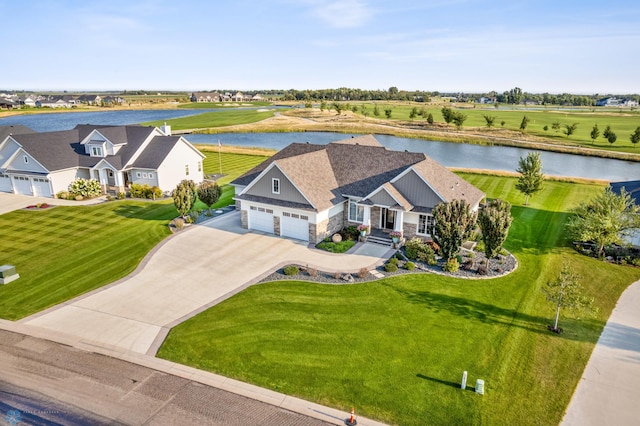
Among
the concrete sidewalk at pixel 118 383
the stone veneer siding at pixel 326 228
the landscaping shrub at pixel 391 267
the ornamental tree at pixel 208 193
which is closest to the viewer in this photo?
the concrete sidewalk at pixel 118 383

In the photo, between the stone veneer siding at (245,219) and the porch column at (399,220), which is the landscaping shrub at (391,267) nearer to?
the porch column at (399,220)

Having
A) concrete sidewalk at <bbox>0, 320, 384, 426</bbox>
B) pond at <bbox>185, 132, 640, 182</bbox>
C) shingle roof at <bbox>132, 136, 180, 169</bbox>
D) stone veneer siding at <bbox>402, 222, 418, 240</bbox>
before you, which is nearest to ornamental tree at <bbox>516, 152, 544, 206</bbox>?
stone veneer siding at <bbox>402, 222, 418, 240</bbox>

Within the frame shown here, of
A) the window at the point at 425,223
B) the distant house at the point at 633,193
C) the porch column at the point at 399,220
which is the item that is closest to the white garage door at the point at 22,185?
the porch column at the point at 399,220

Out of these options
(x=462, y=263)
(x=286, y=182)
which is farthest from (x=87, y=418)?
(x=462, y=263)

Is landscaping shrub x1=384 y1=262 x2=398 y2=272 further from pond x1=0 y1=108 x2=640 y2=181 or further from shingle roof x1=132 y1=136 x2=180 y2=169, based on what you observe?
pond x1=0 y1=108 x2=640 y2=181

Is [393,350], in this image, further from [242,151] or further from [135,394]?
[242,151]

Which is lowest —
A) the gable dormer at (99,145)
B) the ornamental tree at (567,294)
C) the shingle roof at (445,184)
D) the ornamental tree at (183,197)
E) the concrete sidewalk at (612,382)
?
the concrete sidewalk at (612,382)
